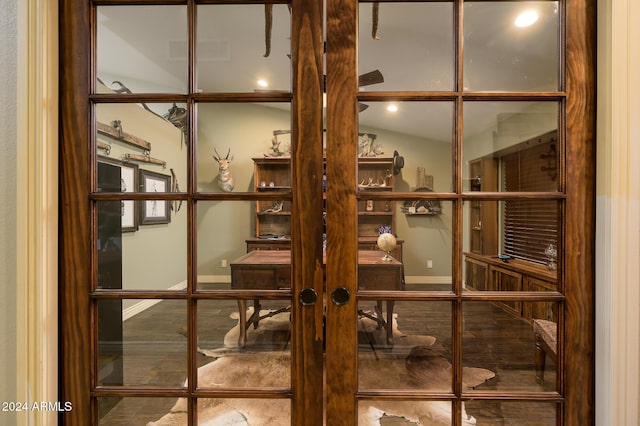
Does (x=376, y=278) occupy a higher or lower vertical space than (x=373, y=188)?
lower

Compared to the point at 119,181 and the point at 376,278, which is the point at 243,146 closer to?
the point at 119,181

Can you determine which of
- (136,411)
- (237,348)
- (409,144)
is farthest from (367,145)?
(136,411)

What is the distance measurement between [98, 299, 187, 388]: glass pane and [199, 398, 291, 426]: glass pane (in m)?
0.13

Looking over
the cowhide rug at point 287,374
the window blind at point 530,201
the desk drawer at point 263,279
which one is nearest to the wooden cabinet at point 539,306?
the window blind at point 530,201

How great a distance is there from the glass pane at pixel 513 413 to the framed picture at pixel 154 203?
121cm

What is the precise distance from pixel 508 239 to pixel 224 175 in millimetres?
984

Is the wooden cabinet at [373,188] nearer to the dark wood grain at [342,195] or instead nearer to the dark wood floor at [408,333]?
the dark wood grain at [342,195]

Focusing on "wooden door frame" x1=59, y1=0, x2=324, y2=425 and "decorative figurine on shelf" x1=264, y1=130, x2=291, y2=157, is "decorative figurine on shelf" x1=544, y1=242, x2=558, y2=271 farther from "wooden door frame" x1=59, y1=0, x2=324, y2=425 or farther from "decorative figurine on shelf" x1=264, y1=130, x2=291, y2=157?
"decorative figurine on shelf" x1=264, y1=130, x2=291, y2=157

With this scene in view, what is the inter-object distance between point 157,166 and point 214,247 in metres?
0.33

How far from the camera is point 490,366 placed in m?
1.10

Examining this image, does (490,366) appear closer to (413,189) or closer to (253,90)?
(413,189)

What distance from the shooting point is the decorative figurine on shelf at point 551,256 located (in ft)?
3.55

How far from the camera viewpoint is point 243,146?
111 centimetres

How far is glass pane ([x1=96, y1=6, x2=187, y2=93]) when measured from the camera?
1099 millimetres
